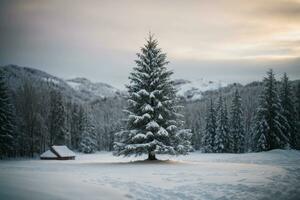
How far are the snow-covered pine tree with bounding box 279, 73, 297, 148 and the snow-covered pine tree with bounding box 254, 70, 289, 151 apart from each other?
5.66ft

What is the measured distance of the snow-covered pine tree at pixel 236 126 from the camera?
235 feet

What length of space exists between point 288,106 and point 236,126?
1674cm

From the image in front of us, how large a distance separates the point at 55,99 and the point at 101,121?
76.3 m

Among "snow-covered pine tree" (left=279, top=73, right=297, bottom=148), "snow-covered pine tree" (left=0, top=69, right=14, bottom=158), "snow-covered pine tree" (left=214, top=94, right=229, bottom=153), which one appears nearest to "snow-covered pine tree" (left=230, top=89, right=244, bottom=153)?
"snow-covered pine tree" (left=214, top=94, right=229, bottom=153)

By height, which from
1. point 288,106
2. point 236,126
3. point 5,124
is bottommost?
point 236,126

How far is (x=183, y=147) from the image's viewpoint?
29.8 meters

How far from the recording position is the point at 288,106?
187 feet

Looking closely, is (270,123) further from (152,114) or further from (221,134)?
(152,114)

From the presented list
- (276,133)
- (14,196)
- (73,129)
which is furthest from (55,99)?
(14,196)

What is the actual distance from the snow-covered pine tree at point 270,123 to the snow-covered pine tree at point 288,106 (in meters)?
1.72

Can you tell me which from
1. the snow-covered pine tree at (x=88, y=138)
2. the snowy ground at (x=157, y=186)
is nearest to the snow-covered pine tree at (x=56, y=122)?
the snow-covered pine tree at (x=88, y=138)

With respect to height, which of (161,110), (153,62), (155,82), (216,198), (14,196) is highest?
(153,62)

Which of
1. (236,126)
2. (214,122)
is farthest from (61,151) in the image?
(236,126)

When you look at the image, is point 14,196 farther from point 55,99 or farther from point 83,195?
point 55,99
